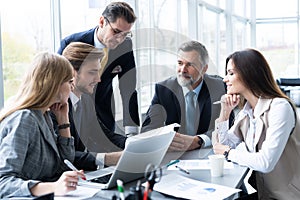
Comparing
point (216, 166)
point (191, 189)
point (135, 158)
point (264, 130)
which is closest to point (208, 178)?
point (216, 166)

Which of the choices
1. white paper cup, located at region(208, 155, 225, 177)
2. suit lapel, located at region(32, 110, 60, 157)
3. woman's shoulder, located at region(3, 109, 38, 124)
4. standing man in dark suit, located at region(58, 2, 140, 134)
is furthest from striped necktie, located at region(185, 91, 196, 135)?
woman's shoulder, located at region(3, 109, 38, 124)

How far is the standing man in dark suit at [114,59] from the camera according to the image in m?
2.60

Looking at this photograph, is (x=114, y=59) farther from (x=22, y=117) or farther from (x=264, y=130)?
(x=22, y=117)

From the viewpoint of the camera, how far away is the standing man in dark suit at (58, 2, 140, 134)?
2.60 m

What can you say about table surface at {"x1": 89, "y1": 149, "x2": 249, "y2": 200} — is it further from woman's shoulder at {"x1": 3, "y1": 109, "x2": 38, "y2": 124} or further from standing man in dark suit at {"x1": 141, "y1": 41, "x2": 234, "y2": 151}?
standing man in dark suit at {"x1": 141, "y1": 41, "x2": 234, "y2": 151}

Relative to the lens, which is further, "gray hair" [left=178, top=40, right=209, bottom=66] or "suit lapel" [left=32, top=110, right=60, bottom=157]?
"gray hair" [left=178, top=40, right=209, bottom=66]

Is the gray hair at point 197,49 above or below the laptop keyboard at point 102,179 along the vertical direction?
above

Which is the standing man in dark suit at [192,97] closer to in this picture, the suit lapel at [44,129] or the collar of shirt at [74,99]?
the collar of shirt at [74,99]

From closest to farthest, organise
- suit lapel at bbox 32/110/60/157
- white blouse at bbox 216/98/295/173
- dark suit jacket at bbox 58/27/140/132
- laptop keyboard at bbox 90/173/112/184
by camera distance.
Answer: suit lapel at bbox 32/110/60/157 → laptop keyboard at bbox 90/173/112/184 → white blouse at bbox 216/98/295/173 → dark suit jacket at bbox 58/27/140/132

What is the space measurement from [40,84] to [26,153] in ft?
0.87

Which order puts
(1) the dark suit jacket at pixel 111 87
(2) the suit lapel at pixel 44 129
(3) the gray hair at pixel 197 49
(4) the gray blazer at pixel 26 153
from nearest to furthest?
1. (4) the gray blazer at pixel 26 153
2. (2) the suit lapel at pixel 44 129
3. (1) the dark suit jacket at pixel 111 87
4. (3) the gray hair at pixel 197 49

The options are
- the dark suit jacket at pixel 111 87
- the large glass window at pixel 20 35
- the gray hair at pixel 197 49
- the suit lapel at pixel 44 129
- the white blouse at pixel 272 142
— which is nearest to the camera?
the suit lapel at pixel 44 129

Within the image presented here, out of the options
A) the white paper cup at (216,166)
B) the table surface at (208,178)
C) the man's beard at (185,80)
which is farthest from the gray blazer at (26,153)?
the man's beard at (185,80)

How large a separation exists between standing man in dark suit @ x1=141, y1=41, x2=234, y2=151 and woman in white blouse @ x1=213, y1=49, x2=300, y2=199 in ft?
1.41
